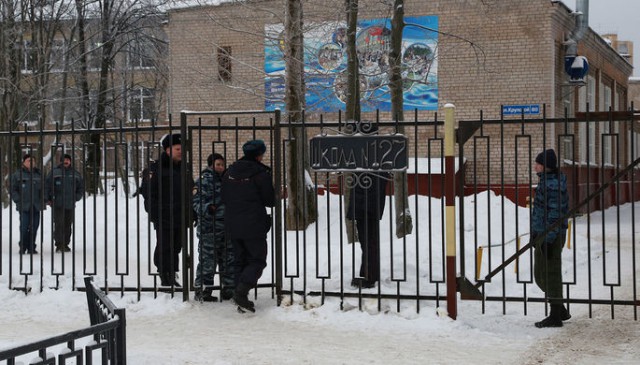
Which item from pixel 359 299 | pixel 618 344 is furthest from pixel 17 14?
pixel 618 344

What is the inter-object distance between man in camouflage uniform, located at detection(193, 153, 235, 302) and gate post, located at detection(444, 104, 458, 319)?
2453 mm

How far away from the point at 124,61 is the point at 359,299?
1120 inches

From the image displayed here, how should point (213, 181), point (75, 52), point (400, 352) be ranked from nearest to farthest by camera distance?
point (400, 352) → point (213, 181) → point (75, 52)

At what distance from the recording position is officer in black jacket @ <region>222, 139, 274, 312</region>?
9.26 metres

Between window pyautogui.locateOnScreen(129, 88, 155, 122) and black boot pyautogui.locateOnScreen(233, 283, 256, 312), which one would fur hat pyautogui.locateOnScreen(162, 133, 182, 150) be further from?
window pyautogui.locateOnScreen(129, 88, 155, 122)

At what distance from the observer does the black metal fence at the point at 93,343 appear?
4.16m

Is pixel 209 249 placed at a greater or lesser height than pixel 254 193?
lesser

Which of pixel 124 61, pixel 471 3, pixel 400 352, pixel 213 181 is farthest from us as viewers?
pixel 124 61

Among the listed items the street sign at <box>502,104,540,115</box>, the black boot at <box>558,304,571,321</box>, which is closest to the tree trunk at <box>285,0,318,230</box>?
the black boot at <box>558,304,571,321</box>

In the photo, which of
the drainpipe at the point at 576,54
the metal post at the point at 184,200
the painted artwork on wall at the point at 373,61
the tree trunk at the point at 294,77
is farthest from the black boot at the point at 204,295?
the drainpipe at the point at 576,54

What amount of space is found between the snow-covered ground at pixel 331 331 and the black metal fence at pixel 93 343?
1398 mm

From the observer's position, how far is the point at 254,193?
933 cm

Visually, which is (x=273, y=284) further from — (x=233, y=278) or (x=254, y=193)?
(x=254, y=193)

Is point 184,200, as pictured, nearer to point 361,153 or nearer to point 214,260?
point 214,260
